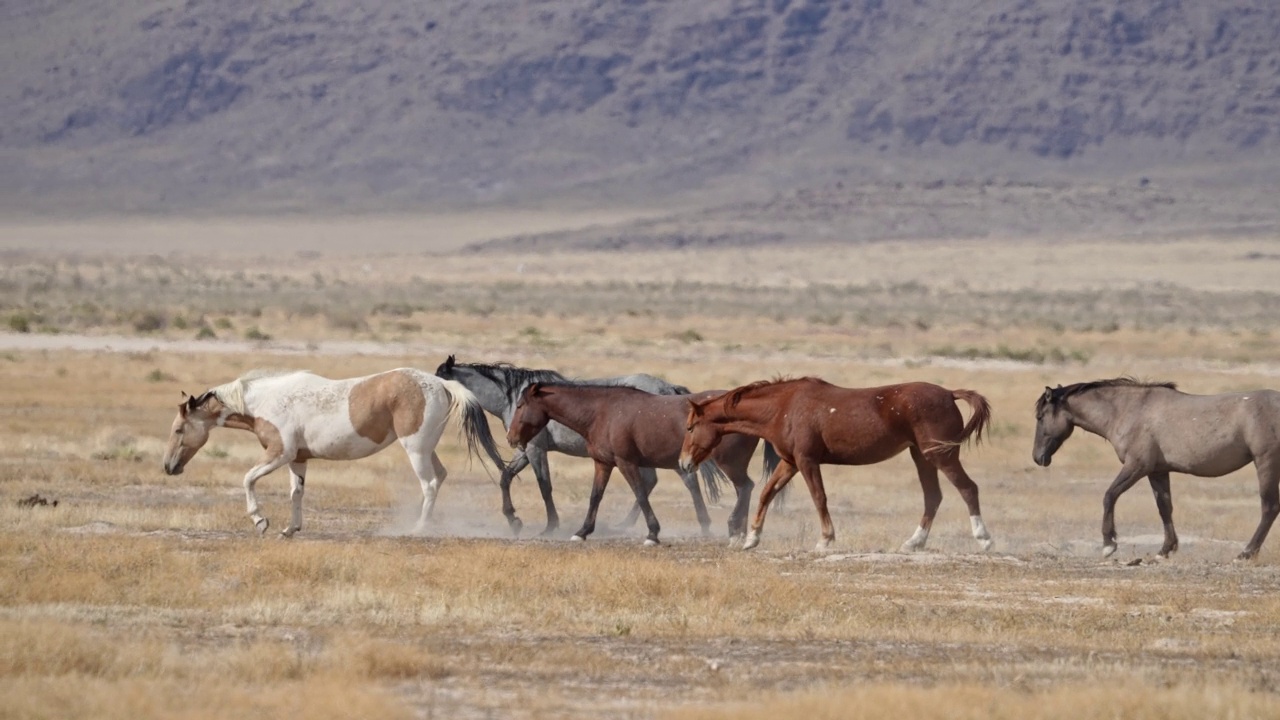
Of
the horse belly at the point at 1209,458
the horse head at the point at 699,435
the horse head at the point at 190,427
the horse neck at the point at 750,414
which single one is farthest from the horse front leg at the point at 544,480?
the horse belly at the point at 1209,458

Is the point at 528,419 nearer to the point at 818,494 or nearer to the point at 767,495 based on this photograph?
the point at 767,495

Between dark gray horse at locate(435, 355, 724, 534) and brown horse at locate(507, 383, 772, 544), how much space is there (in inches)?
28.4

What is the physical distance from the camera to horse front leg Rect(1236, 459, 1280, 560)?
50.2 ft

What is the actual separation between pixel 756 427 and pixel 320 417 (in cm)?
368

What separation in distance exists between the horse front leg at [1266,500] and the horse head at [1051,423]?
1.78 m

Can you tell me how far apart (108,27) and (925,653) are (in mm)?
188559

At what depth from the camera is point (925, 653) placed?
10883 mm

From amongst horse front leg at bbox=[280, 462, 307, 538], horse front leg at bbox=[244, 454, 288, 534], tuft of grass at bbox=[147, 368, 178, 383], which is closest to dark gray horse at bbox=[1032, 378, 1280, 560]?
horse front leg at bbox=[280, 462, 307, 538]

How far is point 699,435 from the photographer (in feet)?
51.8

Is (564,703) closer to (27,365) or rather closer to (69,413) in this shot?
(69,413)

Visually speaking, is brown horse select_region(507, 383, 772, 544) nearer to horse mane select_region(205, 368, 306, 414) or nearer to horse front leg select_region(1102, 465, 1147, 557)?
horse mane select_region(205, 368, 306, 414)

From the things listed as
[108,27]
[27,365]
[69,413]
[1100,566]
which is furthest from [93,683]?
[108,27]

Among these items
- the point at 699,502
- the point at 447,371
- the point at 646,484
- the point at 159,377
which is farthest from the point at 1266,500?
the point at 159,377

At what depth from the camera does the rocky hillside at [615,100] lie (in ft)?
510
